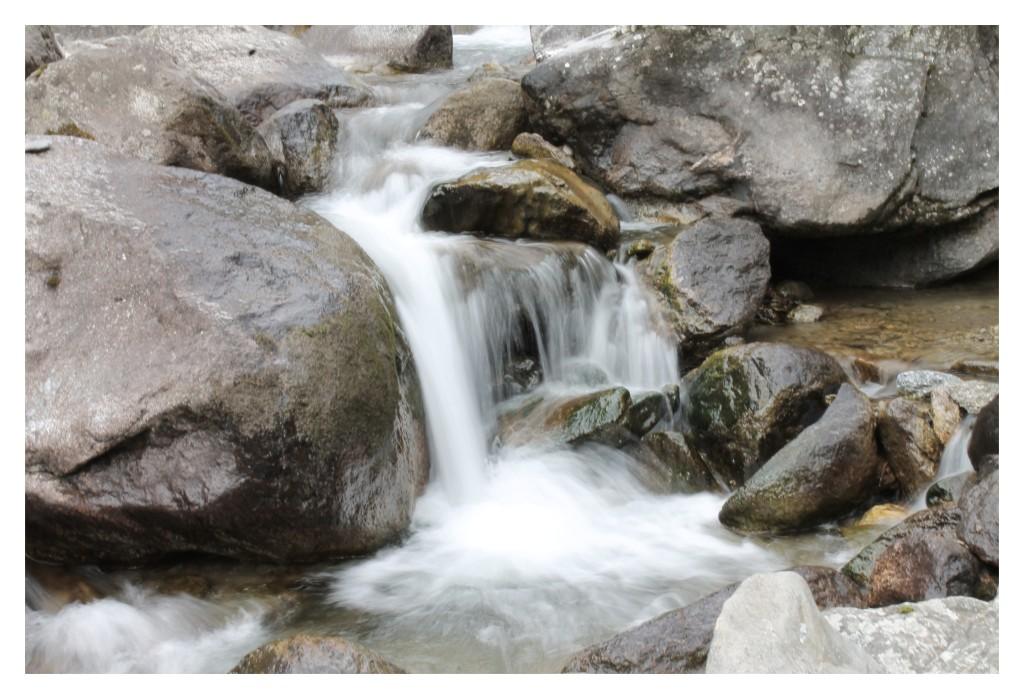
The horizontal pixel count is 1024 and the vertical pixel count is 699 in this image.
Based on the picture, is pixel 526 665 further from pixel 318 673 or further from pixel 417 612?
pixel 318 673

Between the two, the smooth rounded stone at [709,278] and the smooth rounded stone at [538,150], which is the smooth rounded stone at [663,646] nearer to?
the smooth rounded stone at [709,278]

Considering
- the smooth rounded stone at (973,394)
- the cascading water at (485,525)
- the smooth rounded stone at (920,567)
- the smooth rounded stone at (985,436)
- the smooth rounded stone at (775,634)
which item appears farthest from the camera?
the smooth rounded stone at (973,394)

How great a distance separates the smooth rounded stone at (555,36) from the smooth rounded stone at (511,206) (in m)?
2.35

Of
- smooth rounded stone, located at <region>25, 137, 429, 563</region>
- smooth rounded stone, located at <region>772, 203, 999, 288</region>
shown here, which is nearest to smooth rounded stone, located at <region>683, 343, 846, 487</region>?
smooth rounded stone, located at <region>25, 137, 429, 563</region>

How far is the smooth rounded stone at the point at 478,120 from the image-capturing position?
8.53 metres

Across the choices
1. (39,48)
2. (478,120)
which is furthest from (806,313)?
(39,48)

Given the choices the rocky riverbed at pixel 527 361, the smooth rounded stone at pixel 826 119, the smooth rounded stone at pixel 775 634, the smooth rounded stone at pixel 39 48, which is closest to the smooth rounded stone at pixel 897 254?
the rocky riverbed at pixel 527 361

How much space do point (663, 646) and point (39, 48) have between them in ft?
Result: 25.1

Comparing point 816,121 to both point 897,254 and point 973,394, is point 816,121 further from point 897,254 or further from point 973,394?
point 973,394

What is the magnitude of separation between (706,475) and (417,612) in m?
2.13

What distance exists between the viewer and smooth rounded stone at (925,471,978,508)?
505 cm

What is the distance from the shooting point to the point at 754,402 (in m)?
5.70

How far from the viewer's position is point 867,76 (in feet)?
25.1

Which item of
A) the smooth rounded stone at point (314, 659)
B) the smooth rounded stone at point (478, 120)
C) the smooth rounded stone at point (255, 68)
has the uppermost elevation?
the smooth rounded stone at point (255, 68)
